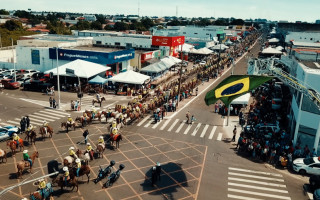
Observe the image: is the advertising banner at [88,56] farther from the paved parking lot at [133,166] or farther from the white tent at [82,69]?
the paved parking lot at [133,166]

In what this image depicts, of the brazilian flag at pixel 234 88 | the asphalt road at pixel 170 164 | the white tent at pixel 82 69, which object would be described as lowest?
the asphalt road at pixel 170 164

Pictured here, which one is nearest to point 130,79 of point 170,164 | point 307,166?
point 170,164

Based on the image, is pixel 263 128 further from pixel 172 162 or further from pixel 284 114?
pixel 172 162

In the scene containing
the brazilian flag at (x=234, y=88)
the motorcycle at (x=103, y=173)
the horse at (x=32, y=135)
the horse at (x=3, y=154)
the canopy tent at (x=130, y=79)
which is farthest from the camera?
the canopy tent at (x=130, y=79)

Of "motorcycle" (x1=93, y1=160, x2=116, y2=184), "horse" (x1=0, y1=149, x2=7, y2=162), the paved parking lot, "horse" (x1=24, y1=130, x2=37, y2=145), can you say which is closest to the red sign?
the paved parking lot

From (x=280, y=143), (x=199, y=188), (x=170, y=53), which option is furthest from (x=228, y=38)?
(x=199, y=188)

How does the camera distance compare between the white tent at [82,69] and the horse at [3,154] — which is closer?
the horse at [3,154]

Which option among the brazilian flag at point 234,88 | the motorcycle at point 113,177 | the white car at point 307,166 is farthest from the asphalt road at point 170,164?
the brazilian flag at point 234,88
